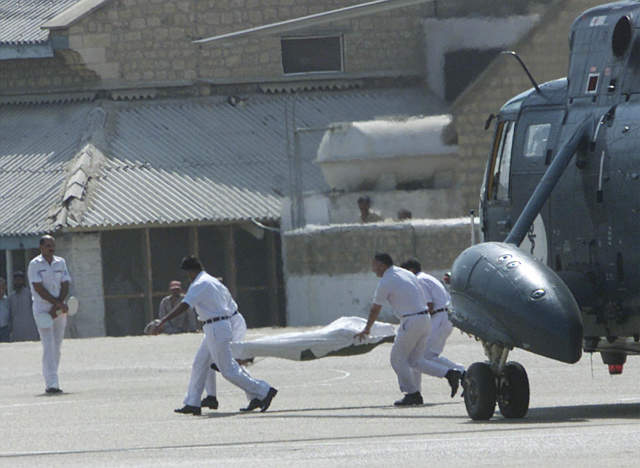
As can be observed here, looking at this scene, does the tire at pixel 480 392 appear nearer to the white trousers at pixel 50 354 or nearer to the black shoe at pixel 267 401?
the black shoe at pixel 267 401

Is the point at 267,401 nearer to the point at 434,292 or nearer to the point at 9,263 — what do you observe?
the point at 434,292

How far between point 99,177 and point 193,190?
2.11m

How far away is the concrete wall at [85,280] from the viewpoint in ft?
119

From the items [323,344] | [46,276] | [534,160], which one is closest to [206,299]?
[323,344]

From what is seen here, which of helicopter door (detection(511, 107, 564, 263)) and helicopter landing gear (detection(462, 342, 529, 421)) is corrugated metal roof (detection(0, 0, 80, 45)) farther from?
helicopter landing gear (detection(462, 342, 529, 421))

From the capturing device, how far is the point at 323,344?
744 inches

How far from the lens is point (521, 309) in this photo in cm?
1468

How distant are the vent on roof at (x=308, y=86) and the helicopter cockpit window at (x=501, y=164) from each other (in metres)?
24.4

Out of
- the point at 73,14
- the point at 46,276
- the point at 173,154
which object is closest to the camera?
the point at 46,276

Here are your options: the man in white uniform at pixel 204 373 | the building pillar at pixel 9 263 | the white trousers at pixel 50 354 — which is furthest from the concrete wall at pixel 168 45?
the man in white uniform at pixel 204 373

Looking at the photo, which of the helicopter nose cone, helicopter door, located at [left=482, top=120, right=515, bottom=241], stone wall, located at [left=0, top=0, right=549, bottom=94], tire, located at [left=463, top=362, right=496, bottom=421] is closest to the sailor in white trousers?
helicopter door, located at [left=482, top=120, right=515, bottom=241]

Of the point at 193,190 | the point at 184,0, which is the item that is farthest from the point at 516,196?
the point at 184,0

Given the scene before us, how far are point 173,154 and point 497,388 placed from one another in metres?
23.9

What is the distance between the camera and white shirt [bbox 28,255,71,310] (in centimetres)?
2219
